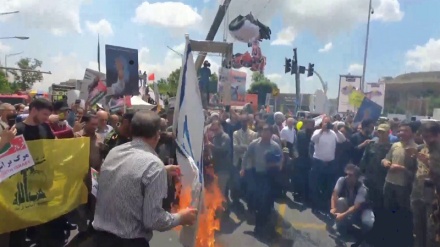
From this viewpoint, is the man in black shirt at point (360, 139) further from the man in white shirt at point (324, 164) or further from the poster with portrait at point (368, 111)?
the poster with portrait at point (368, 111)

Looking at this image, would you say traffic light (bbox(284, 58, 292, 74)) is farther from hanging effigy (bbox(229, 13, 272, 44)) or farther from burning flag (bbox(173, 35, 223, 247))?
→ burning flag (bbox(173, 35, 223, 247))

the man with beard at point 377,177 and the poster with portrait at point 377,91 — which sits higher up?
the poster with portrait at point 377,91

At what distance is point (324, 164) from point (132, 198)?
6961 mm

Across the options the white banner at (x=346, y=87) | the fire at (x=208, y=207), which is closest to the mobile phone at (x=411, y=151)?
the fire at (x=208, y=207)

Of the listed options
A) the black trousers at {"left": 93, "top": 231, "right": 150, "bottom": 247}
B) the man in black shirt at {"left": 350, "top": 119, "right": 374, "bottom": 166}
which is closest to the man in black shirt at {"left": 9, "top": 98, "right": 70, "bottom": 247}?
the black trousers at {"left": 93, "top": 231, "right": 150, "bottom": 247}

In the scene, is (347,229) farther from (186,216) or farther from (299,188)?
(186,216)

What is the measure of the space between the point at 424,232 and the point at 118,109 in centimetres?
593

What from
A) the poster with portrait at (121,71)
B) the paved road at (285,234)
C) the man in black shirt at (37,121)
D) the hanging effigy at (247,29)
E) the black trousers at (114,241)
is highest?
the hanging effigy at (247,29)

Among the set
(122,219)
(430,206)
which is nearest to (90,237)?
(122,219)

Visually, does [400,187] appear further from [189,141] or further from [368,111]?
[368,111]

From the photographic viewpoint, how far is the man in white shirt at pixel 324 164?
31.0 feet

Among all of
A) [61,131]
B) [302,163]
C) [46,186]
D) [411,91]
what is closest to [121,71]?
[61,131]

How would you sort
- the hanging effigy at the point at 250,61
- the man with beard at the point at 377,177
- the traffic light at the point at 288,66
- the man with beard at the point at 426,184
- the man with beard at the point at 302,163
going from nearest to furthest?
the man with beard at the point at 426,184
the man with beard at the point at 377,177
the man with beard at the point at 302,163
the hanging effigy at the point at 250,61
the traffic light at the point at 288,66

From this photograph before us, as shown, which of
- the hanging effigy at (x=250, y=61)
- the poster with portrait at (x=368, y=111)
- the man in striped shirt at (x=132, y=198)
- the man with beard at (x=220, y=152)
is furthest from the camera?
the hanging effigy at (x=250, y=61)
